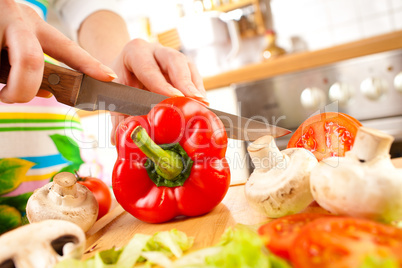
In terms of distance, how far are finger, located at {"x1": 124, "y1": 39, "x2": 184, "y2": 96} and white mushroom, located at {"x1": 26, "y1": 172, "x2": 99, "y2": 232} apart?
40 cm

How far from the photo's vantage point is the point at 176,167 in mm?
778

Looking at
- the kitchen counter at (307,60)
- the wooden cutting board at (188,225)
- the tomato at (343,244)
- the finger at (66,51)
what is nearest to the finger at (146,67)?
the finger at (66,51)

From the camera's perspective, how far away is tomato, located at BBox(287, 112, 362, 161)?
74 cm

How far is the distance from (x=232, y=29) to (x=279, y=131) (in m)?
1.90

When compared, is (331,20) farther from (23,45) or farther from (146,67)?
(23,45)

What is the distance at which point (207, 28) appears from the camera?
261 centimetres

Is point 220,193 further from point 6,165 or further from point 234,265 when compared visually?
point 6,165

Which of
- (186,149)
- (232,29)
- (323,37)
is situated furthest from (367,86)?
(186,149)

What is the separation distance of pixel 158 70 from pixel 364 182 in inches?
29.1

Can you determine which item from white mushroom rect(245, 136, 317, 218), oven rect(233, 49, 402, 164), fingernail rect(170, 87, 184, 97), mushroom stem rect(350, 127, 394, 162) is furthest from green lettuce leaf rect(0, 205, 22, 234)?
oven rect(233, 49, 402, 164)

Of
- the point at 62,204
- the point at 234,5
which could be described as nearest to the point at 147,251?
the point at 62,204

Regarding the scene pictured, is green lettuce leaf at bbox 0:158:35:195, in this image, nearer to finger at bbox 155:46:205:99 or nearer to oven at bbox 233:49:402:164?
finger at bbox 155:46:205:99

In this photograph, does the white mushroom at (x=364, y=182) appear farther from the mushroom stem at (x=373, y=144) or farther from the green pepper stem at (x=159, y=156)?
the green pepper stem at (x=159, y=156)

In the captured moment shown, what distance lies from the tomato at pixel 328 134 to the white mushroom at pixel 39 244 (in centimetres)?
54
